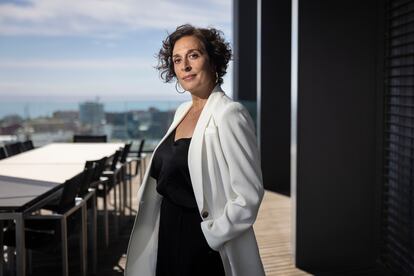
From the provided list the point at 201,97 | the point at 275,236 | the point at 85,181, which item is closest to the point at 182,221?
the point at 201,97

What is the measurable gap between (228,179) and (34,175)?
267 cm

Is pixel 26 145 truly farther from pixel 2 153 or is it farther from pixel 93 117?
pixel 93 117

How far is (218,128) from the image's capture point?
166 cm

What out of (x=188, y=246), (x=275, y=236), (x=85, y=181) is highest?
(x=188, y=246)

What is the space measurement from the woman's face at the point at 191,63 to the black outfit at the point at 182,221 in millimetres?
196

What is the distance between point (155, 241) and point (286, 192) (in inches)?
226

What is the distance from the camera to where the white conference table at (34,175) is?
287 centimetres

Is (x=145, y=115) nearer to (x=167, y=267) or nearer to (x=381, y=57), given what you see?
(x=381, y=57)

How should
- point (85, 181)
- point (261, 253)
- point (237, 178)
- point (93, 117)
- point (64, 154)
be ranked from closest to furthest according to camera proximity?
1. point (237, 178)
2. point (85, 181)
3. point (261, 253)
4. point (64, 154)
5. point (93, 117)

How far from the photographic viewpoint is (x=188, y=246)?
1.76m

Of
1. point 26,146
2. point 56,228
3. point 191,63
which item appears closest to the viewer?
point 191,63

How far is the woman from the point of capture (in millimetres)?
1636

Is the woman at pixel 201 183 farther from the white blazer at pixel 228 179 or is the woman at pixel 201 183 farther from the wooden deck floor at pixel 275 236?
the wooden deck floor at pixel 275 236

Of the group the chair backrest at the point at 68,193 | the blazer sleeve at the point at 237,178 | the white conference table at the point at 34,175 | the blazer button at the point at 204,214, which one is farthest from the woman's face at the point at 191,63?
the chair backrest at the point at 68,193
